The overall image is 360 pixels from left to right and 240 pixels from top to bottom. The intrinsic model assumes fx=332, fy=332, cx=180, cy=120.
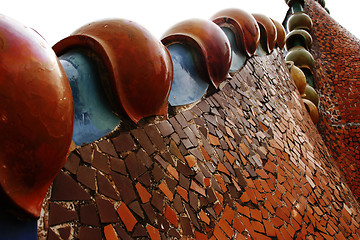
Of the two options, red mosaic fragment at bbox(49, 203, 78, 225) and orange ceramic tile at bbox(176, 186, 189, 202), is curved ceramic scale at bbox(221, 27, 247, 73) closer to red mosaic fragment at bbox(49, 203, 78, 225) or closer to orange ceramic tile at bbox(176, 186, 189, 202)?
orange ceramic tile at bbox(176, 186, 189, 202)

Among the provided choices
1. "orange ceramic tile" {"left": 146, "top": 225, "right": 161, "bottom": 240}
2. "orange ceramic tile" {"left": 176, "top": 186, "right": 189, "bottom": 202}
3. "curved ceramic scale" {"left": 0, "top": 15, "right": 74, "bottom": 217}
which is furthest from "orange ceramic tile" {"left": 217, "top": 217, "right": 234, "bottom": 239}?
"curved ceramic scale" {"left": 0, "top": 15, "right": 74, "bottom": 217}

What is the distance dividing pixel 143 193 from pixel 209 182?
0.25m

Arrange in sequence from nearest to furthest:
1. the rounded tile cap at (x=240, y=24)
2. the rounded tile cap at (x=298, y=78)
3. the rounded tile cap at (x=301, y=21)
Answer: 1. the rounded tile cap at (x=240, y=24)
2. the rounded tile cap at (x=298, y=78)
3. the rounded tile cap at (x=301, y=21)

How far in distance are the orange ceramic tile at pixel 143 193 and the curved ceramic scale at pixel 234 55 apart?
34.1 inches

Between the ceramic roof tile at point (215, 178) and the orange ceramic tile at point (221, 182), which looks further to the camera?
the orange ceramic tile at point (221, 182)

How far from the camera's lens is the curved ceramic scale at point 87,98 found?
677mm

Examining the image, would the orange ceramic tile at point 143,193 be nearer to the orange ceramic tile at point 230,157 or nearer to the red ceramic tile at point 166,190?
the red ceramic tile at point 166,190

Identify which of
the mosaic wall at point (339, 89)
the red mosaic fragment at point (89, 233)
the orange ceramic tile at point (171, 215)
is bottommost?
the mosaic wall at point (339, 89)

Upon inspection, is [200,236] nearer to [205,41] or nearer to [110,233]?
[110,233]

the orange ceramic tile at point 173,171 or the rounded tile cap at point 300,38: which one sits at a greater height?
the orange ceramic tile at point 173,171

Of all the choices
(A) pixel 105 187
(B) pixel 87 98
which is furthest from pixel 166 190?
(B) pixel 87 98

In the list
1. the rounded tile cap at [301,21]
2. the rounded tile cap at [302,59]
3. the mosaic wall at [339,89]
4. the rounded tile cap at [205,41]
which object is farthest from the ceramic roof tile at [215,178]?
the rounded tile cap at [301,21]

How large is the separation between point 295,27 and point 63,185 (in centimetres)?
330

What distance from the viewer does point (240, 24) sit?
148 cm
